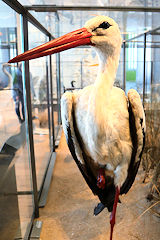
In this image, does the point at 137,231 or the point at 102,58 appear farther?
the point at 137,231

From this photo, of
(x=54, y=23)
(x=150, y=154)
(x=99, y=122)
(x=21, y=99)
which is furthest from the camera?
(x=54, y=23)

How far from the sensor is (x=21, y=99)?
1.45m

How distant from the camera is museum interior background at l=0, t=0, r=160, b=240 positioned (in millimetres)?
1143

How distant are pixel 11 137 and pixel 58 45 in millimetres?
699

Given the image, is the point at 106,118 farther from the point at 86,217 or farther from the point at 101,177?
the point at 86,217

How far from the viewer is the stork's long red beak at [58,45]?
2.19ft

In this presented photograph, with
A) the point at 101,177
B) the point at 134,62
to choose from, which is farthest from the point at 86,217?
the point at 134,62

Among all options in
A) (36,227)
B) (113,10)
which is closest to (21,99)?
(36,227)

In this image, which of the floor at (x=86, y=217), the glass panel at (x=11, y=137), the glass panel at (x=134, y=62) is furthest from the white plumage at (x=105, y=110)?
the glass panel at (x=134, y=62)

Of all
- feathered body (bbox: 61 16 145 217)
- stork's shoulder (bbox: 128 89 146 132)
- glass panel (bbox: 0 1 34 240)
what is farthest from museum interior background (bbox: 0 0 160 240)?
stork's shoulder (bbox: 128 89 146 132)

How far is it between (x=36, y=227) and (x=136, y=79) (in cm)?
186

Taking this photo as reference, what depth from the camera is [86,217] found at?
1761 millimetres

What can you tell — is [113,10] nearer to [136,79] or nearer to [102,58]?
[136,79]

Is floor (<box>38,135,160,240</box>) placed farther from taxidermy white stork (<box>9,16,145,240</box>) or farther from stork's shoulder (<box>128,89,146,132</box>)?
stork's shoulder (<box>128,89,146,132</box>)
